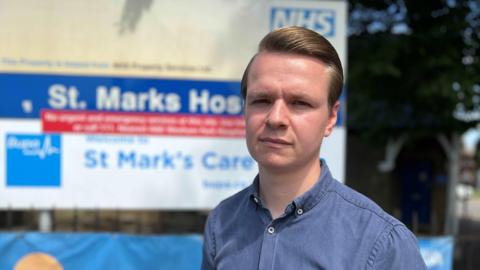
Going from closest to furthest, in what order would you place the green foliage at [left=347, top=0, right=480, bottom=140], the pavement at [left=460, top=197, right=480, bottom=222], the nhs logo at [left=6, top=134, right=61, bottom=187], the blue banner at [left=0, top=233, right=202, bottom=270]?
the blue banner at [left=0, top=233, right=202, bottom=270]
the nhs logo at [left=6, top=134, right=61, bottom=187]
the green foliage at [left=347, top=0, right=480, bottom=140]
the pavement at [left=460, top=197, right=480, bottom=222]

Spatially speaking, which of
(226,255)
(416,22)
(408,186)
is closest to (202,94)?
(226,255)

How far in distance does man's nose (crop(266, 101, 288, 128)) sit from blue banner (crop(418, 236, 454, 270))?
10.2ft

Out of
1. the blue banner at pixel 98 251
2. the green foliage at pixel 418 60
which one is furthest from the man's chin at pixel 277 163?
the green foliage at pixel 418 60

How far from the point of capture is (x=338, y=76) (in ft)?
4.58

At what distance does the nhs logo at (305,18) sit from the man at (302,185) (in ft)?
8.40

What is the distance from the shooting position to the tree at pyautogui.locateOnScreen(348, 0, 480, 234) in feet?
18.4

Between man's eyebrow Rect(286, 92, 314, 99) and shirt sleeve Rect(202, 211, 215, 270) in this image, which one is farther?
shirt sleeve Rect(202, 211, 215, 270)

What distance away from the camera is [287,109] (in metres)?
1.33

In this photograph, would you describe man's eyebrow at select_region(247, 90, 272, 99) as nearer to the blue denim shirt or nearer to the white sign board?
the blue denim shirt

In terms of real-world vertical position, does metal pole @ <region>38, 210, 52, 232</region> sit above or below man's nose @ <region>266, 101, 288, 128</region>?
below

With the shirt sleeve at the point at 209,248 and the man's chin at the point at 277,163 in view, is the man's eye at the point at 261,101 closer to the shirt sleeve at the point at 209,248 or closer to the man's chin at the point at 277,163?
the man's chin at the point at 277,163

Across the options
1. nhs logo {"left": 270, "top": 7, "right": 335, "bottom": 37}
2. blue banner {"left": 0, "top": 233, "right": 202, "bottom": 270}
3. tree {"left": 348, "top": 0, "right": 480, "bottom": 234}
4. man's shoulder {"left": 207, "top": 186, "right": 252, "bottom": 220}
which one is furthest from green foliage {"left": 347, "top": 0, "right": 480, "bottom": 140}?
man's shoulder {"left": 207, "top": 186, "right": 252, "bottom": 220}

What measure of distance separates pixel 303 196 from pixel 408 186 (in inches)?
488

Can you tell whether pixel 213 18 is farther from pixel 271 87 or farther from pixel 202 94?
pixel 271 87
